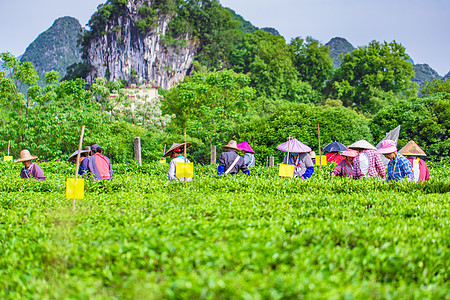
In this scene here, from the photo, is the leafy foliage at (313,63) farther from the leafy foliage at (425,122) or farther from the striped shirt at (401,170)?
the striped shirt at (401,170)

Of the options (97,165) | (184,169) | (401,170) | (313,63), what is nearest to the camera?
(401,170)

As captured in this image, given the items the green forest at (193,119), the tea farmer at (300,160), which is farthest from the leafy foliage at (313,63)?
the tea farmer at (300,160)

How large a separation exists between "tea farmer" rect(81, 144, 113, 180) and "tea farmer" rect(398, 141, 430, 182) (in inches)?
Answer: 277

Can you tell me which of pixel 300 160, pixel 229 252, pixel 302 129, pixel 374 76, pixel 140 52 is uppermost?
pixel 140 52

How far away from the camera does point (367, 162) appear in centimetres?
814

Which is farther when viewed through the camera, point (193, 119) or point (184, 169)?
point (193, 119)

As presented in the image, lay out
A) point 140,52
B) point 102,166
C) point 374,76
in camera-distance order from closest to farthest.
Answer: point 102,166
point 374,76
point 140,52

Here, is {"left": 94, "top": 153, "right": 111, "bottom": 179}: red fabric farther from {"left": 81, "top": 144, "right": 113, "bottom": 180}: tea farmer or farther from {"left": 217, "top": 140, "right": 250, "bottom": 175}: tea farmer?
{"left": 217, "top": 140, "right": 250, "bottom": 175}: tea farmer

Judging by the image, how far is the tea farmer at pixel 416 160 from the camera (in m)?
7.53

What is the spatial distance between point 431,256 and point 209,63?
223 feet

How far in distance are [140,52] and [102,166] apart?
223 feet

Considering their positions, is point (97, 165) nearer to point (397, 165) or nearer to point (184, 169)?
point (184, 169)

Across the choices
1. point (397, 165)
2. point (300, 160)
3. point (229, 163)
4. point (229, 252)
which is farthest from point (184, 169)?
point (229, 252)

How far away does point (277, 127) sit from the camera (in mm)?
20047
